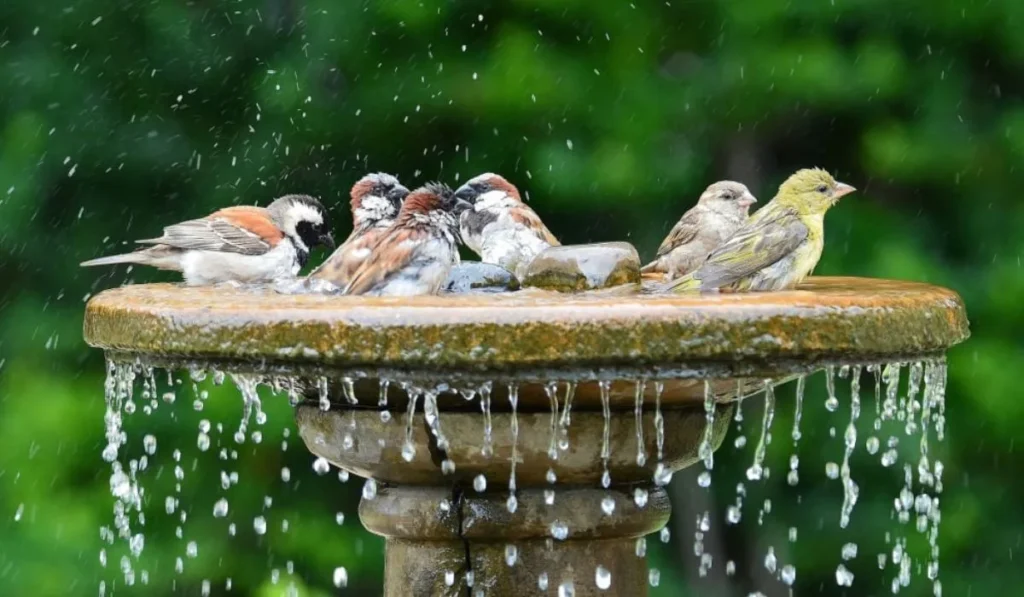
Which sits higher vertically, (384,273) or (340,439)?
(384,273)

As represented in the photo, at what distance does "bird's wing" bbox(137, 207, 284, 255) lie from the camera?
17.1 feet

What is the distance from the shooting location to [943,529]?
20.1ft

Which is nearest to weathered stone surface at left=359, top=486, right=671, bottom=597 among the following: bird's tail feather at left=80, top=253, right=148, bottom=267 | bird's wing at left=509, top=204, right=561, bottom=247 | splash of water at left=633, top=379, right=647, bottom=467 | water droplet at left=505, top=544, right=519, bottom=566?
water droplet at left=505, top=544, right=519, bottom=566

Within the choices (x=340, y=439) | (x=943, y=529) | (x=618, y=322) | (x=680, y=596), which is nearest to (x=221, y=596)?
(x=680, y=596)

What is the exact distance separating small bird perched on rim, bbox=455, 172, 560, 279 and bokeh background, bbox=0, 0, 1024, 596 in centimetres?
118

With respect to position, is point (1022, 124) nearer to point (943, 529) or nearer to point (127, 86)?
point (943, 529)

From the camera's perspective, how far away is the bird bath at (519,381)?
2.92m

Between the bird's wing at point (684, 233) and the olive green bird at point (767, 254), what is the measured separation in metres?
0.50

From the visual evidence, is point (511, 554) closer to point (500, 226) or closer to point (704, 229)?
point (500, 226)

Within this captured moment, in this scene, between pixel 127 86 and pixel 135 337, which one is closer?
pixel 135 337

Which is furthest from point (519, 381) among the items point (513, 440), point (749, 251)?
point (749, 251)

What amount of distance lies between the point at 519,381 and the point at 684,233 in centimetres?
208

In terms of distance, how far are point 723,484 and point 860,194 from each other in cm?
133

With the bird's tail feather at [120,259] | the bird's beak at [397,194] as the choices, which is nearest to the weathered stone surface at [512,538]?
the bird's beak at [397,194]
